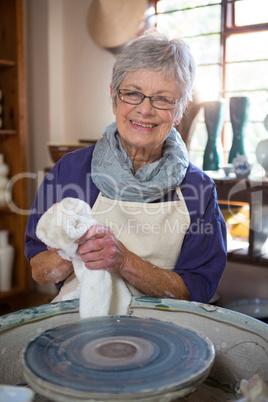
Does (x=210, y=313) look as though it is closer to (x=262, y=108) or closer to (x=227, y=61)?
(x=262, y=108)

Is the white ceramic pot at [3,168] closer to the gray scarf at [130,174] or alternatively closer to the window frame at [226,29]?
the window frame at [226,29]

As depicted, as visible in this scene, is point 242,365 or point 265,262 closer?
point 242,365

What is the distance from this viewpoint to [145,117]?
1.28 metres

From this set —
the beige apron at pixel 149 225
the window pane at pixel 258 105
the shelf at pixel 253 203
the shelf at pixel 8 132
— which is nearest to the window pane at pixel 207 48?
the window pane at pixel 258 105

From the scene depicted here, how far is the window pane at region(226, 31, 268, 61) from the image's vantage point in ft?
8.34

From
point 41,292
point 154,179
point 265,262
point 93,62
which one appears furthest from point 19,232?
point 154,179

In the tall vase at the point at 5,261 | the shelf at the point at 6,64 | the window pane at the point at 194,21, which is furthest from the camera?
the tall vase at the point at 5,261

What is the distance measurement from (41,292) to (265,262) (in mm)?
1755

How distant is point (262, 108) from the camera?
8.43 feet

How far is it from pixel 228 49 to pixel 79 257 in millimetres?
2056

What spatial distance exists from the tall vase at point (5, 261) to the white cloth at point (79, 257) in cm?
198

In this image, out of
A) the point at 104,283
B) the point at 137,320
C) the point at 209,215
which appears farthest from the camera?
the point at 209,215

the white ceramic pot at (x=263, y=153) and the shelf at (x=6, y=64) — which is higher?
the shelf at (x=6, y=64)

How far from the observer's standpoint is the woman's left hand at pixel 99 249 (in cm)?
98
